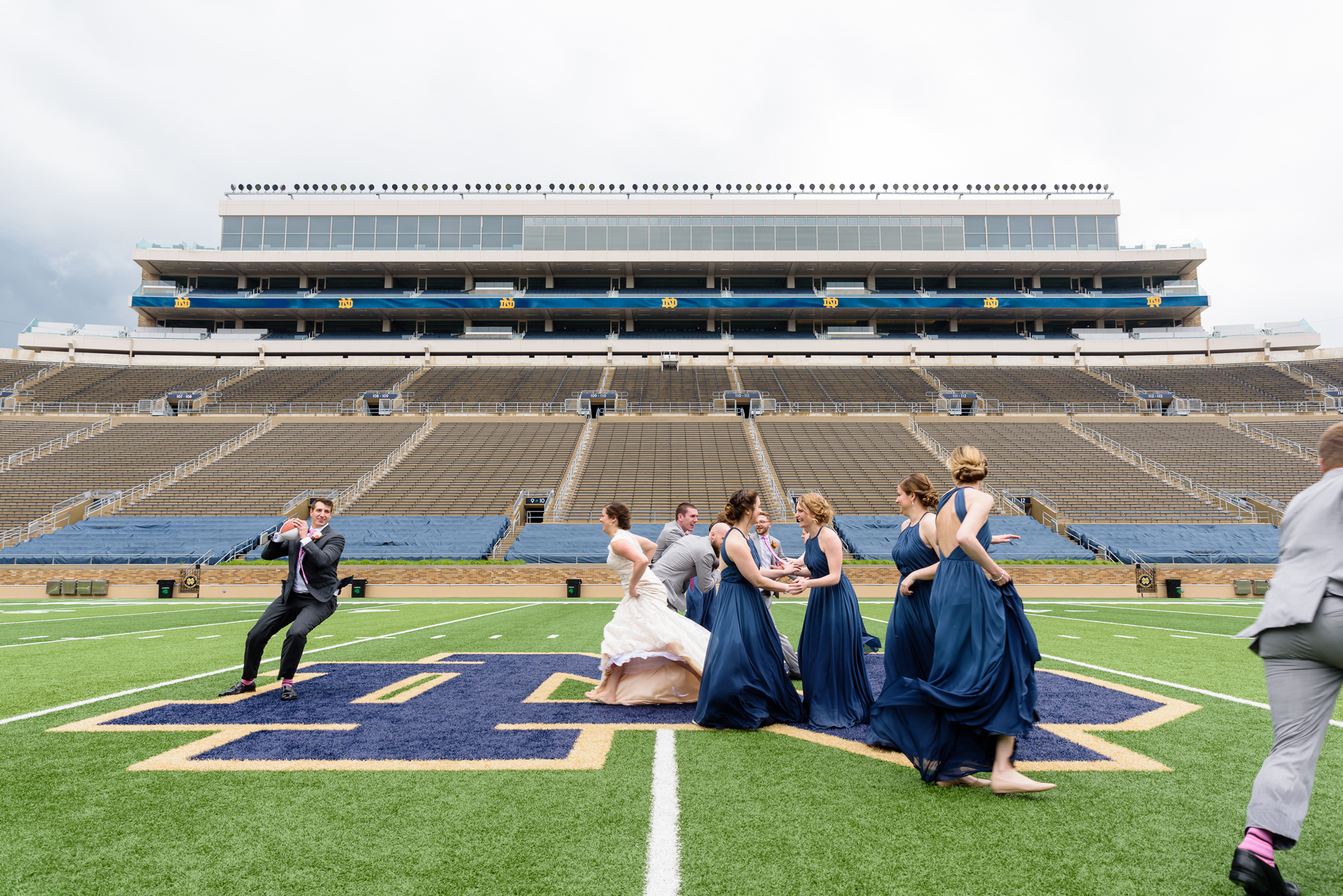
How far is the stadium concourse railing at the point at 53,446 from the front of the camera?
96.3ft

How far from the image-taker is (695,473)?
29000 mm

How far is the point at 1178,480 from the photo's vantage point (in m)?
28.6

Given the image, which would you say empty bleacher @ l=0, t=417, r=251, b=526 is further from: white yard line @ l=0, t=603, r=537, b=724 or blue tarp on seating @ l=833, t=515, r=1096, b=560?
blue tarp on seating @ l=833, t=515, r=1096, b=560

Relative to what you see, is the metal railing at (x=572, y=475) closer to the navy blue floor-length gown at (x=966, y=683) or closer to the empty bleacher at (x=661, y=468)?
the empty bleacher at (x=661, y=468)

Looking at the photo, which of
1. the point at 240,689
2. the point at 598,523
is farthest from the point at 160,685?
the point at 598,523

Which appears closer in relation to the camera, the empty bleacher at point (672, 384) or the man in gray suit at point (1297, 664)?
the man in gray suit at point (1297, 664)

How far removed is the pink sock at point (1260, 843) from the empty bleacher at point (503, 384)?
38030 mm

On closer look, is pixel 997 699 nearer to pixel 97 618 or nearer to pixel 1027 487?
pixel 97 618

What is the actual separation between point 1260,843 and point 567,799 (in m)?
3.16

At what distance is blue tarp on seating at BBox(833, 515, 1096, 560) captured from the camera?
874 inches

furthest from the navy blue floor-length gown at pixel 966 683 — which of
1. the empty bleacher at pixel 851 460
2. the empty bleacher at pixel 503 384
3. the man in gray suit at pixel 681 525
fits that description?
the empty bleacher at pixel 503 384

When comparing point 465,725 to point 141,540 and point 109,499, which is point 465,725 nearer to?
point 141,540

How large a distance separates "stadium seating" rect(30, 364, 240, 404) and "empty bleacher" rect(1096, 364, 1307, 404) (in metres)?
61.3

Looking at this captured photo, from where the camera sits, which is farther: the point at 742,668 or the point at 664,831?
the point at 742,668
